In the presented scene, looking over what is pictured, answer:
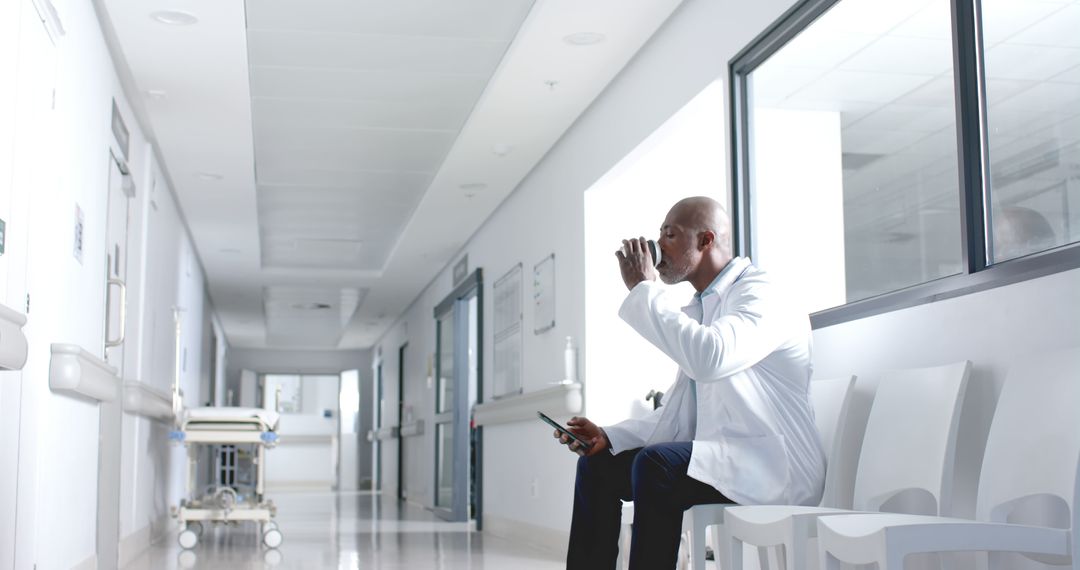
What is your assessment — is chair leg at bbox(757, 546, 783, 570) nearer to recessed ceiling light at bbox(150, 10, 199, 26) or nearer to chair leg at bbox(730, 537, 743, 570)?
chair leg at bbox(730, 537, 743, 570)

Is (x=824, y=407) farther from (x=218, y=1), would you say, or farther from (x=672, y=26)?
(x=218, y=1)

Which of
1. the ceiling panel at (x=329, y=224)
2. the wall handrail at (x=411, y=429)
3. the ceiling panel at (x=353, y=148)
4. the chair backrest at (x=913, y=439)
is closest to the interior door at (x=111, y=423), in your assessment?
the ceiling panel at (x=353, y=148)

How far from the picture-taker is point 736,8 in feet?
13.6

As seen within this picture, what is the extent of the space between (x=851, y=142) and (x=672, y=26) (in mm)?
1559

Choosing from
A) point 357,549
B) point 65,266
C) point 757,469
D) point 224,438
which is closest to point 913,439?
point 757,469

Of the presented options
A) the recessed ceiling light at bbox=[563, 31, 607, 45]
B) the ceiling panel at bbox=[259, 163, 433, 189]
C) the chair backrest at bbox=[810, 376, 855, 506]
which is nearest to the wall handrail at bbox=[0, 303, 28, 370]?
the chair backrest at bbox=[810, 376, 855, 506]

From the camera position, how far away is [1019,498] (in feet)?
7.30

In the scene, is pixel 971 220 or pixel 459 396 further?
pixel 459 396

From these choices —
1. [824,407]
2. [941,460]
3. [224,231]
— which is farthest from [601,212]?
[224,231]

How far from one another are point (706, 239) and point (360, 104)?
12.5ft

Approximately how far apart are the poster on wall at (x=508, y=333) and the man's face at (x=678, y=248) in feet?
15.9

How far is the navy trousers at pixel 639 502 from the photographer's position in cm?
257

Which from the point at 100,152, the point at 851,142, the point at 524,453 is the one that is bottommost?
the point at 524,453

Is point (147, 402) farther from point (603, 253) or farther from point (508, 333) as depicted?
point (603, 253)
